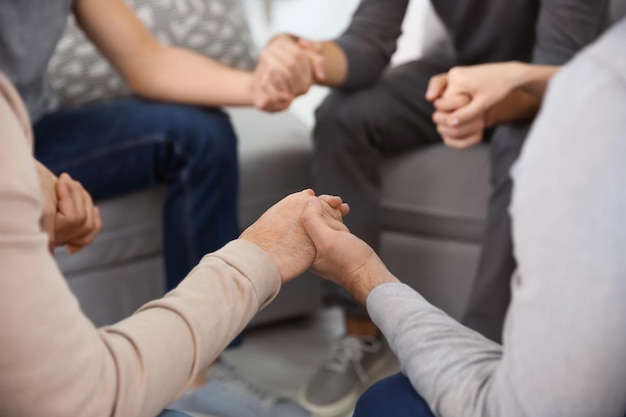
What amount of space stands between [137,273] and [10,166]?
472 millimetres

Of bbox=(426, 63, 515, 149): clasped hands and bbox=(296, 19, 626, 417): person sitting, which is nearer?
bbox=(296, 19, 626, 417): person sitting

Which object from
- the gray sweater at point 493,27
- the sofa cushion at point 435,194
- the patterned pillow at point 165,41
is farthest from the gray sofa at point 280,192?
the patterned pillow at point 165,41

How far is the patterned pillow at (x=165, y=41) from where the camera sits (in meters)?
1.19

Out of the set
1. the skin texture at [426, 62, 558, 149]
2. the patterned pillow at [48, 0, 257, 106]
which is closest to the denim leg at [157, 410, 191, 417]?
the skin texture at [426, 62, 558, 149]

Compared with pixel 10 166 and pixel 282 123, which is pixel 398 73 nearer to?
pixel 282 123

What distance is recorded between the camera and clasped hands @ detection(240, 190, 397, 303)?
0.52 metres

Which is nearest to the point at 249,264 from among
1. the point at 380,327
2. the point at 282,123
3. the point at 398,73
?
the point at 380,327

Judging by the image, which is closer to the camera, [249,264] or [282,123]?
[249,264]

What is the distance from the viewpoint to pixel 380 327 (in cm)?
54

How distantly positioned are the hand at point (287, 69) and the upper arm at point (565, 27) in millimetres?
273

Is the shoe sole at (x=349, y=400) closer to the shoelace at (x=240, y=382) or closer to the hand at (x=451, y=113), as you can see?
the shoelace at (x=240, y=382)

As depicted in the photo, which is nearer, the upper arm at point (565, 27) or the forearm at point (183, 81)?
the upper arm at point (565, 27)

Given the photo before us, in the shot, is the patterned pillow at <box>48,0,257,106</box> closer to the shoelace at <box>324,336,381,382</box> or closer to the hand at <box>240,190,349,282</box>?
the shoelace at <box>324,336,381,382</box>

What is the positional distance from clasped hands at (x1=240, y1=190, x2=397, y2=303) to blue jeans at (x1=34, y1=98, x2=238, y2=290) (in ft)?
0.95
